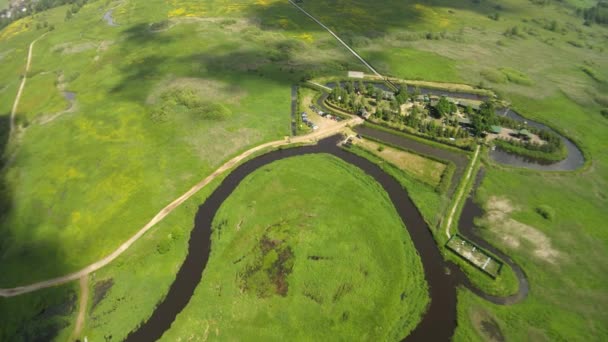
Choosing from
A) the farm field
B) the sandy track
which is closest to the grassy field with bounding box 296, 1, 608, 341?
the farm field

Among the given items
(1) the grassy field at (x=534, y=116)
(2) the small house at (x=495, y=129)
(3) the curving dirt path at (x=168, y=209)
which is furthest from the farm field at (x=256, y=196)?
(2) the small house at (x=495, y=129)

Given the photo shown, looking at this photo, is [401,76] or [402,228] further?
[401,76]

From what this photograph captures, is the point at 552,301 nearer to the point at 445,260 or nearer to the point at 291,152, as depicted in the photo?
the point at 445,260

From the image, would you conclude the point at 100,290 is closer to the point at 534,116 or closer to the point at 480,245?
the point at 480,245

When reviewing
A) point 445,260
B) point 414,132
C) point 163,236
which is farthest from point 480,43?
point 163,236

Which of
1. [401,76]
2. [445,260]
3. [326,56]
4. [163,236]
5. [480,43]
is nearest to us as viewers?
[445,260]

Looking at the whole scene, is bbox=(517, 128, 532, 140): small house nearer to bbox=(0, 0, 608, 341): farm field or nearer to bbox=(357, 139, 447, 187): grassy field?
bbox=(0, 0, 608, 341): farm field

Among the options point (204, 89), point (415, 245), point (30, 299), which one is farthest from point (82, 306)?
point (204, 89)
